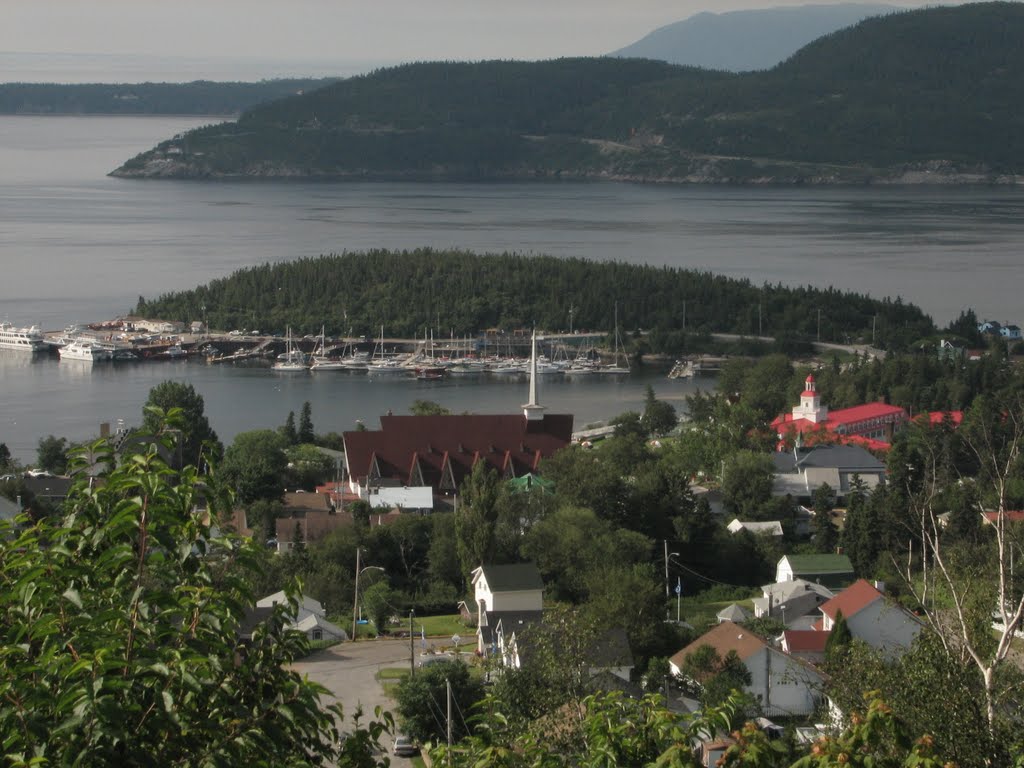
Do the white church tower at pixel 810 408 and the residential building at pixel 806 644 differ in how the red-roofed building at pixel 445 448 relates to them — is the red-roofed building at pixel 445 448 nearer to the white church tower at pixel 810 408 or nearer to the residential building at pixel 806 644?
the white church tower at pixel 810 408

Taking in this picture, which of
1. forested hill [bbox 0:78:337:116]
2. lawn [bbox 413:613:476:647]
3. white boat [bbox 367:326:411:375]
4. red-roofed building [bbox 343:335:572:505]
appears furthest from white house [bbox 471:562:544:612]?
forested hill [bbox 0:78:337:116]

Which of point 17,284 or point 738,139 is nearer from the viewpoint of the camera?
point 17,284

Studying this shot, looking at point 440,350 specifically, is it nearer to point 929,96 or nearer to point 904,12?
point 929,96

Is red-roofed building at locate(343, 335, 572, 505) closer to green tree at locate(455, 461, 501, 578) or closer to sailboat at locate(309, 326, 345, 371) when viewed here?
green tree at locate(455, 461, 501, 578)

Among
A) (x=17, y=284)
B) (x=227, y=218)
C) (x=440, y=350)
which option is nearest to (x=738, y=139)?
(x=227, y=218)

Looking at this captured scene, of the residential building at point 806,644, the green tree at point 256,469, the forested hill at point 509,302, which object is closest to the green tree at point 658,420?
the green tree at point 256,469

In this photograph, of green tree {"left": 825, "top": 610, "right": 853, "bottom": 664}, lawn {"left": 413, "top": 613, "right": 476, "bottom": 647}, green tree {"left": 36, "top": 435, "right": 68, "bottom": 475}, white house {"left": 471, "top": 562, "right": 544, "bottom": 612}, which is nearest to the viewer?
green tree {"left": 825, "top": 610, "right": 853, "bottom": 664}

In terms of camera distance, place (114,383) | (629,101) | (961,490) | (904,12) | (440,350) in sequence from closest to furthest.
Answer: (961,490) → (114,383) → (440,350) → (629,101) → (904,12)
